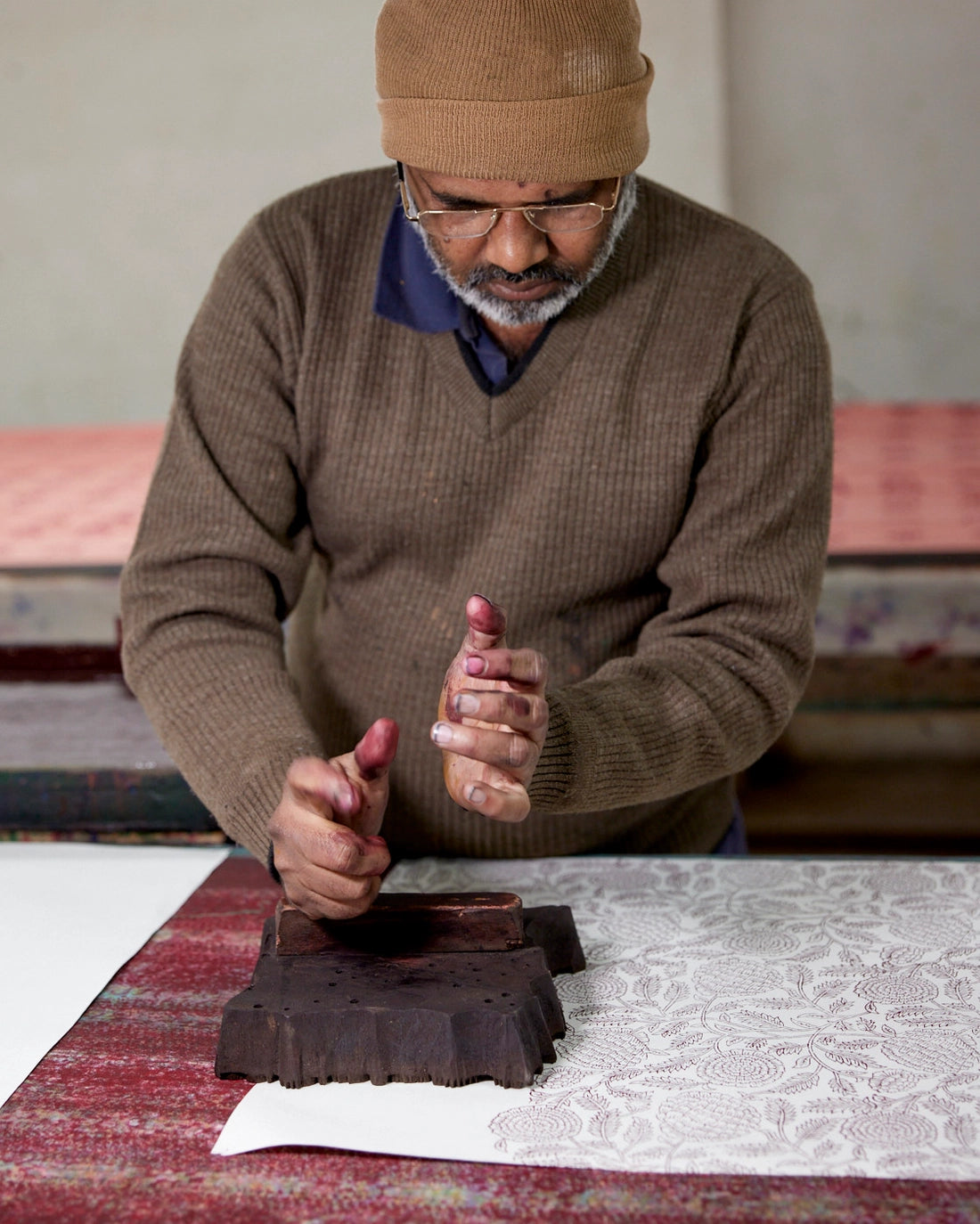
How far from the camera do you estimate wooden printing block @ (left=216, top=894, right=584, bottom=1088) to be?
973 mm

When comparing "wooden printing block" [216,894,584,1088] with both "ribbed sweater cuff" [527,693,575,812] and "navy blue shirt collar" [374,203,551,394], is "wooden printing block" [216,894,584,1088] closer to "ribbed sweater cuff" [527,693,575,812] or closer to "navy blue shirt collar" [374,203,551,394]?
"ribbed sweater cuff" [527,693,575,812]

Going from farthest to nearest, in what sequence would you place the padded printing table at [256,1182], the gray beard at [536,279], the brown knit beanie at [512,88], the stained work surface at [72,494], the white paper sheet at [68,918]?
the stained work surface at [72,494]
the gray beard at [536,279]
the brown knit beanie at [512,88]
the white paper sheet at [68,918]
the padded printing table at [256,1182]

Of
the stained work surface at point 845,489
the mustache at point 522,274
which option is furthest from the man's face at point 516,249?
the stained work surface at point 845,489

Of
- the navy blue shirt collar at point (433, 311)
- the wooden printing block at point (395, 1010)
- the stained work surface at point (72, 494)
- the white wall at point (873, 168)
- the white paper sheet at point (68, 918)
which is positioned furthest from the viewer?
the white wall at point (873, 168)

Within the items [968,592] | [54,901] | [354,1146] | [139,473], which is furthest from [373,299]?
[139,473]

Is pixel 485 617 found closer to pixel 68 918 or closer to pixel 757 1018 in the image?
pixel 757 1018

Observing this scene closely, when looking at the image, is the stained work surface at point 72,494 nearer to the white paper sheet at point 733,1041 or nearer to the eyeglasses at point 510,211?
the eyeglasses at point 510,211

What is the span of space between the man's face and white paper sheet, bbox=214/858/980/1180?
1.95 ft

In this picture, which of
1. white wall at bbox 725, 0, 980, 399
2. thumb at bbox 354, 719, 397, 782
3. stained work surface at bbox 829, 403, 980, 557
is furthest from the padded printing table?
white wall at bbox 725, 0, 980, 399

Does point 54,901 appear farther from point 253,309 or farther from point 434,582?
point 253,309

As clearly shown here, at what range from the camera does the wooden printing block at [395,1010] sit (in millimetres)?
973

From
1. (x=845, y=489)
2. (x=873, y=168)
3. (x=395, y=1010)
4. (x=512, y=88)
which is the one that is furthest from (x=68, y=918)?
(x=873, y=168)

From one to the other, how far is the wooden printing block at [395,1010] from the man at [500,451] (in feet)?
0.65

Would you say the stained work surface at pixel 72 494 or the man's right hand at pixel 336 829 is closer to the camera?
the man's right hand at pixel 336 829
